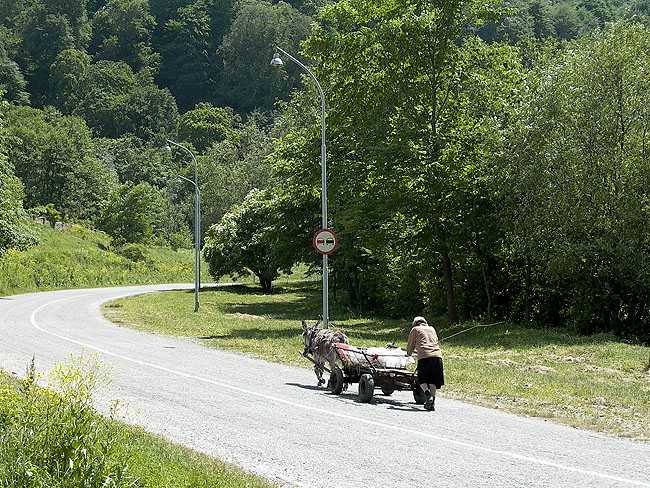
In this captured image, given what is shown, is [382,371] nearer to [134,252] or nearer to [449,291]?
[449,291]

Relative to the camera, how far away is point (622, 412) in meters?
14.5

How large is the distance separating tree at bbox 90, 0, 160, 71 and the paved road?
178316 millimetres

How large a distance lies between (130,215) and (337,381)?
3042 inches

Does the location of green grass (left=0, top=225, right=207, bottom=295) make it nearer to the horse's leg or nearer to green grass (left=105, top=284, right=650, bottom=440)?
green grass (left=105, top=284, right=650, bottom=440)

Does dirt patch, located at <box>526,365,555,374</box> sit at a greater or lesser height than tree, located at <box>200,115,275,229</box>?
lesser

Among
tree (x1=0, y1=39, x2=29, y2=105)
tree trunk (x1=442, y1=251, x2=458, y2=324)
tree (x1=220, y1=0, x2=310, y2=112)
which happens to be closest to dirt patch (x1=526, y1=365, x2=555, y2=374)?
tree trunk (x1=442, y1=251, x2=458, y2=324)

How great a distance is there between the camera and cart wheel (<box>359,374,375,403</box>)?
14.6 meters

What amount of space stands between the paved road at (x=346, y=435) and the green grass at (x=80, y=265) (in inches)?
1837

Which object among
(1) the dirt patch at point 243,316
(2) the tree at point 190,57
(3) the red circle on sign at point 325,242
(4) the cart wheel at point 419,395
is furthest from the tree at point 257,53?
(4) the cart wheel at point 419,395

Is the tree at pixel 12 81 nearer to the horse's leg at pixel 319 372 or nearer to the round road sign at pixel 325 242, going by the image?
the round road sign at pixel 325 242

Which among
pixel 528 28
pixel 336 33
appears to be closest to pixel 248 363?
Answer: pixel 336 33

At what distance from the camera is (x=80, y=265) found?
244ft

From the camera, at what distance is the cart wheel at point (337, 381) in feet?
51.0

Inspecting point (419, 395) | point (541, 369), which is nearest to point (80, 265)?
point (541, 369)
